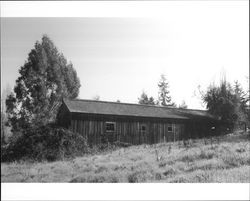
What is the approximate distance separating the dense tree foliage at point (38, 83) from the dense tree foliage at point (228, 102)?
11156 millimetres

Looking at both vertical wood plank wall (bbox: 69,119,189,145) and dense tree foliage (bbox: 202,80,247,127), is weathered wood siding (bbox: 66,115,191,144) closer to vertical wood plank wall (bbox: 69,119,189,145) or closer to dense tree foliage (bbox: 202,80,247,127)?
vertical wood plank wall (bbox: 69,119,189,145)

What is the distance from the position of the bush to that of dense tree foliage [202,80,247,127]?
33.9ft

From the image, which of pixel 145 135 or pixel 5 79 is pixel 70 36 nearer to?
pixel 5 79

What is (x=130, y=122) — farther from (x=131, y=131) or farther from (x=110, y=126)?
(x=110, y=126)

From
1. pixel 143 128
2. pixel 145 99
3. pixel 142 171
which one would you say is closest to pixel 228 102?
pixel 143 128

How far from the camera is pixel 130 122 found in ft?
46.2

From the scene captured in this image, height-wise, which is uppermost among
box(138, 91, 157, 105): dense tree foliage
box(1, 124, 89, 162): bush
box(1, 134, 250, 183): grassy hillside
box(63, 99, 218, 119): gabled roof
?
box(138, 91, 157, 105): dense tree foliage

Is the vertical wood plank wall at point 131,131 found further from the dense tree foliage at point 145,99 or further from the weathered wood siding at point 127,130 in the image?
the dense tree foliage at point 145,99

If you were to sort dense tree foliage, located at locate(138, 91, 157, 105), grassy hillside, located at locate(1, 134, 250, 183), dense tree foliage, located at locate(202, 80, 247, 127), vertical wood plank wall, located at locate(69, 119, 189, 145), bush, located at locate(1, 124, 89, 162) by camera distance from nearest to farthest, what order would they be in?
grassy hillside, located at locate(1, 134, 250, 183) < bush, located at locate(1, 124, 89, 162) < dense tree foliage, located at locate(138, 91, 157, 105) < vertical wood plank wall, located at locate(69, 119, 189, 145) < dense tree foliage, located at locate(202, 80, 247, 127)

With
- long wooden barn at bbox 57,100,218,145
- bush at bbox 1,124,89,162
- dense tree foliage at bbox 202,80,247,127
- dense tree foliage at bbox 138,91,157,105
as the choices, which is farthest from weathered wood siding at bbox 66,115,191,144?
dense tree foliage at bbox 202,80,247,127

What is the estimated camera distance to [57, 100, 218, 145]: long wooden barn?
42.1 feet

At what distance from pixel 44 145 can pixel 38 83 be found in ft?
8.47

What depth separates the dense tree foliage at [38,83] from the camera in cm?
838

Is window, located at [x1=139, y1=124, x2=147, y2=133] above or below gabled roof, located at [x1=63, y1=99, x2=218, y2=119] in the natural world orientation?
below
